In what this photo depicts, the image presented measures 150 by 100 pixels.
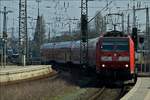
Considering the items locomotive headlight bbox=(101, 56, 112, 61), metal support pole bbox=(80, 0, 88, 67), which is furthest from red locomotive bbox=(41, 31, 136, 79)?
metal support pole bbox=(80, 0, 88, 67)

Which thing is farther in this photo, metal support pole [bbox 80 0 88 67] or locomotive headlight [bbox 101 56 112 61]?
metal support pole [bbox 80 0 88 67]

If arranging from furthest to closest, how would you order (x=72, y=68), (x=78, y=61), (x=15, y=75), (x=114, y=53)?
(x=72, y=68), (x=78, y=61), (x=15, y=75), (x=114, y=53)

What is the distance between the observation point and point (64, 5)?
5462 cm

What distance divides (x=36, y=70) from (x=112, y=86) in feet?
46.6

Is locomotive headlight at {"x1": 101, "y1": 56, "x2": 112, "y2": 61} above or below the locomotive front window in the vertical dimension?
below

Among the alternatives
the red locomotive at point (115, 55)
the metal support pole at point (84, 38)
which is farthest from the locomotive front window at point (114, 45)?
the metal support pole at point (84, 38)

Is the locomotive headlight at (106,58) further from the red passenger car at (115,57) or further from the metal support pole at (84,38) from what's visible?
the metal support pole at (84,38)

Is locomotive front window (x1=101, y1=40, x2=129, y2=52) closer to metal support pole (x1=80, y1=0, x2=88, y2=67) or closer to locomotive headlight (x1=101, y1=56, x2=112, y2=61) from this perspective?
locomotive headlight (x1=101, y1=56, x2=112, y2=61)

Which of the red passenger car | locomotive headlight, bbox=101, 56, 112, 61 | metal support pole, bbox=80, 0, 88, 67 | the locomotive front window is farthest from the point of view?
metal support pole, bbox=80, 0, 88, 67

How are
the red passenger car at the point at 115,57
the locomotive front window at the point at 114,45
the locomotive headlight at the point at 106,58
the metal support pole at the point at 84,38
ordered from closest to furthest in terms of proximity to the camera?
1. the red passenger car at the point at 115,57
2. the locomotive headlight at the point at 106,58
3. the locomotive front window at the point at 114,45
4. the metal support pole at the point at 84,38

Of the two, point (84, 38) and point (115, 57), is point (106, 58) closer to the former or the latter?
point (115, 57)

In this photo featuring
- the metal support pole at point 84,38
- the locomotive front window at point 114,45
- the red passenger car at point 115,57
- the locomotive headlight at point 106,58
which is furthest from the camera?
the metal support pole at point 84,38

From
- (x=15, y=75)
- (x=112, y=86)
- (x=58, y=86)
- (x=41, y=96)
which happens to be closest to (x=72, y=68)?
(x=15, y=75)

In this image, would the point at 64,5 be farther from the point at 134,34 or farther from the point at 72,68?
the point at 134,34
